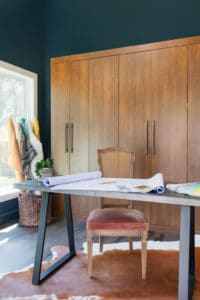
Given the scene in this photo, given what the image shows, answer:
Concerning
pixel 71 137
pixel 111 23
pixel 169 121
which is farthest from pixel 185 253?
pixel 111 23

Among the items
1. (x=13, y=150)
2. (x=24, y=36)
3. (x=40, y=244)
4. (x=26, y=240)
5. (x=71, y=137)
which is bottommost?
(x=26, y=240)

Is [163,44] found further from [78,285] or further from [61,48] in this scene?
A: [78,285]

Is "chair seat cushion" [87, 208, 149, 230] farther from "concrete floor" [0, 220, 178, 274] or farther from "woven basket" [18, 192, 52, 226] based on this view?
"woven basket" [18, 192, 52, 226]

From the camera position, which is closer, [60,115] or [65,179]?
[65,179]

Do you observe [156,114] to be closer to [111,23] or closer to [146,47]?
[146,47]

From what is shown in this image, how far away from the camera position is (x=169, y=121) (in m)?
3.16

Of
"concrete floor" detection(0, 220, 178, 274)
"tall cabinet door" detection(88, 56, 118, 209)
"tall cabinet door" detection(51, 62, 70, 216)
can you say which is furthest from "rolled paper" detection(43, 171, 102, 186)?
"tall cabinet door" detection(51, 62, 70, 216)

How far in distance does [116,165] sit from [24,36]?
2.44 m

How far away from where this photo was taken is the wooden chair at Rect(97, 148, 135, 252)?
2840mm

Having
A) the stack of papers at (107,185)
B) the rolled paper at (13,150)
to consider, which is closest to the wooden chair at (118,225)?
the stack of papers at (107,185)

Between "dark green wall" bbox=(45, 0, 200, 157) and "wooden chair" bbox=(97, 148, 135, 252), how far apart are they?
5.62 feet

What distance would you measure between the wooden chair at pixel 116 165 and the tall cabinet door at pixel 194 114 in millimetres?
719

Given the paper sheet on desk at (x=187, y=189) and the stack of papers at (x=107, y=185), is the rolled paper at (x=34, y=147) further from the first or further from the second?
the paper sheet on desk at (x=187, y=189)

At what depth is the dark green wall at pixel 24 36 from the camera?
11.7ft
